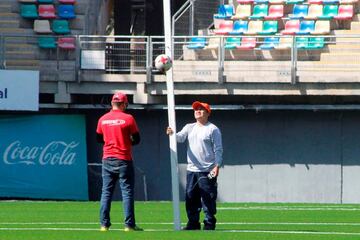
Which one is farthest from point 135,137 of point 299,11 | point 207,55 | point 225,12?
point 225,12

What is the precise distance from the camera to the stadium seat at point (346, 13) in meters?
35.1

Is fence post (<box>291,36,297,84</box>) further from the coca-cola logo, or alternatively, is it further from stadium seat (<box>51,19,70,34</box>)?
stadium seat (<box>51,19,70,34</box>)

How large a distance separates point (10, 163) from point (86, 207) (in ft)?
26.3

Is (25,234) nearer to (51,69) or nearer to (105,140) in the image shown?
(105,140)

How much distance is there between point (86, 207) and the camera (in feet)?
88.1

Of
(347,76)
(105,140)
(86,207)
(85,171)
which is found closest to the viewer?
(105,140)

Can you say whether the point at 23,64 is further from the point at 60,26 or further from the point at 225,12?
the point at 225,12

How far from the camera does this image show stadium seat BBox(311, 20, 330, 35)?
34875mm

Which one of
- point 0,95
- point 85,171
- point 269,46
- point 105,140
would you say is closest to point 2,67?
point 0,95

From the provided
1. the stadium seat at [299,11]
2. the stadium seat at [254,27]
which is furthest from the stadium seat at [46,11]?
the stadium seat at [299,11]

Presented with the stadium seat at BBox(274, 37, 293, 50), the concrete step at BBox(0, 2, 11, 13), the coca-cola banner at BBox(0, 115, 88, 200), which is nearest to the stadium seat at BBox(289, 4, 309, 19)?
the stadium seat at BBox(274, 37, 293, 50)

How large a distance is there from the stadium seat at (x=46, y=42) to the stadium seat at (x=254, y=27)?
4.96 meters

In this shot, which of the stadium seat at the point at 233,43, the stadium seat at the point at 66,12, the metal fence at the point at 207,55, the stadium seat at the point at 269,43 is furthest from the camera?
A: the stadium seat at the point at 66,12

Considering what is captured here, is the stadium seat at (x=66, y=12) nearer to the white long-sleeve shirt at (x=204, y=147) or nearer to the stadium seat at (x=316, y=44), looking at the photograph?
the stadium seat at (x=316, y=44)
